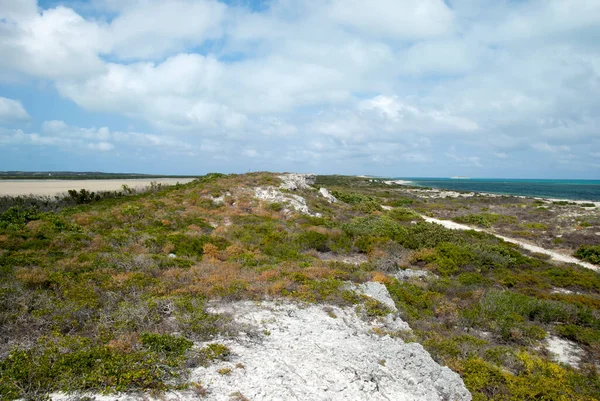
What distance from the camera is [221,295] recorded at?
30.9 ft

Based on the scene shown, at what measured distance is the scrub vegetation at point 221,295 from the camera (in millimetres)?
5949

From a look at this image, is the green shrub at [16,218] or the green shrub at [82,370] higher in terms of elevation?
the green shrub at [16,218]

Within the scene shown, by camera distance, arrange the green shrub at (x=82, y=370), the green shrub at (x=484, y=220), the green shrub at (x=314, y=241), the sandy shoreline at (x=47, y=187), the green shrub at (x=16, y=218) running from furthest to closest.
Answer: the sandy shoreline at (x=47, y=187) < the green shrub at (x=484, y=220) < the green shrub at (x=314, y=241) < the green shrub at (x=16, y=218) < the green shrub at (x=82, y=370)

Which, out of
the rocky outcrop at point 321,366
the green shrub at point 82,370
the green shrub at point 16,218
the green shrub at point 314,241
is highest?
the green shrub at point 16,218

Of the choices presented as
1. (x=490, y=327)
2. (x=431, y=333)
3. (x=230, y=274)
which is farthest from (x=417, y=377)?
(x=230, y=274)

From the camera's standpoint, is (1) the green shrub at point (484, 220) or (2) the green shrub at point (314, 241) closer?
(2) the green shrub at point (314, 241)

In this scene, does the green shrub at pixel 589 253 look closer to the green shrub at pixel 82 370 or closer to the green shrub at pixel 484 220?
the green shrub at pixel 484 220

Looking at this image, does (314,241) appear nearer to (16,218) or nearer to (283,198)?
(283,198)

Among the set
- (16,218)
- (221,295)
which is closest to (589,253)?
(221,295)

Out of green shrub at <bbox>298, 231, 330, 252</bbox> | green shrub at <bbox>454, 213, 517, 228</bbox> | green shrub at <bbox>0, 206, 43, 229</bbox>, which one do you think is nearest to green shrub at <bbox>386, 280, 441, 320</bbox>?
green shrub at <bbox>298, 231, 330, 252</bbox>

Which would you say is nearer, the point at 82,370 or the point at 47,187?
the point at 82,370

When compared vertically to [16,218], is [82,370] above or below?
below

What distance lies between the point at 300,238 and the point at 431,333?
10.4 metres

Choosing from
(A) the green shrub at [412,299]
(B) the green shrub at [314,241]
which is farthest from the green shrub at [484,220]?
(A) the green shrub at [412,299]
